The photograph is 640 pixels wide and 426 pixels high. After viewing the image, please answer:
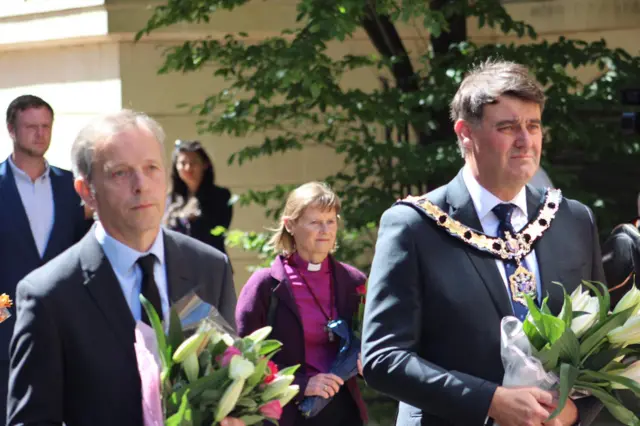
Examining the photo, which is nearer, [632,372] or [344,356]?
[632,372]

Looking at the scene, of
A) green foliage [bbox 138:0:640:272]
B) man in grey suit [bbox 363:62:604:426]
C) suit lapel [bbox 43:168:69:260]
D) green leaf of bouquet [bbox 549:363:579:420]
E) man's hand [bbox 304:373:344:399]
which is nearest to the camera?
green leaf of bouquet [bbox 549:363:579:420]

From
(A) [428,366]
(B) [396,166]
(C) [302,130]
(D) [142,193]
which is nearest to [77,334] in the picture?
(D) [142,193]

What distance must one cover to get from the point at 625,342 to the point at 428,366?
0.57 m

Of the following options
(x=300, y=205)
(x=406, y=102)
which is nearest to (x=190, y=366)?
(x=300, y=205)

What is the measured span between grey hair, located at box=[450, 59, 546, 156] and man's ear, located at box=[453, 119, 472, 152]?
2cm

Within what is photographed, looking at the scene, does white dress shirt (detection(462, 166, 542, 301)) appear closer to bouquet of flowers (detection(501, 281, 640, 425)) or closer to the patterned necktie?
bouquet of flowers (detection(501, 281, 640, 425))

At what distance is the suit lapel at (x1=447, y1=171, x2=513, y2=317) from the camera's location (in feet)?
13.4

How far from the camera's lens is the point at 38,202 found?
758 cm

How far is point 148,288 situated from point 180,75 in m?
9.46

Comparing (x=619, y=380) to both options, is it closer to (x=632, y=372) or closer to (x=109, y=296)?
(x=632, y=372)

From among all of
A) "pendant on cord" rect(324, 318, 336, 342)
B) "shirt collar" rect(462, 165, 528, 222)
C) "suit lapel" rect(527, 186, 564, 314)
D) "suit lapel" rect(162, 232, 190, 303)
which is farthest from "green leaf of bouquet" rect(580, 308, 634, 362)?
"pendant on cord" rect(324, 318, 336, 342)

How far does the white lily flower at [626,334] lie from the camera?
3.95 m

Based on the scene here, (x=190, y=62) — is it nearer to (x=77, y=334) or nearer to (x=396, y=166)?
(x=396, y=166)

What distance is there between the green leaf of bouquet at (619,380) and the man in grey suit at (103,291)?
109 centimetres
